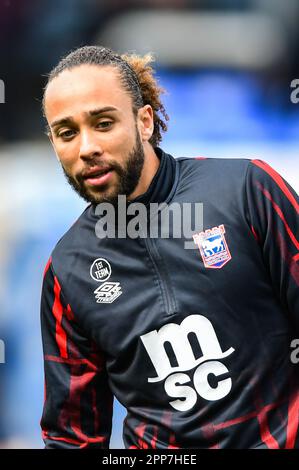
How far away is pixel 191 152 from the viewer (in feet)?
12.8

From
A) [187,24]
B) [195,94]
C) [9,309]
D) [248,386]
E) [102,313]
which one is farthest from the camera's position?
[187,24]

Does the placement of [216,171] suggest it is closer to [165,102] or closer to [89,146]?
[89,146]

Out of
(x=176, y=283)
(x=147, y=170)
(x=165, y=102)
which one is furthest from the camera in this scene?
(x=165, y=102)

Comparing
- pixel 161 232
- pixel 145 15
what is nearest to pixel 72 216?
pixel 145 15

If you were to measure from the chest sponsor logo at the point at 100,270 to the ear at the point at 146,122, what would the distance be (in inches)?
13.9

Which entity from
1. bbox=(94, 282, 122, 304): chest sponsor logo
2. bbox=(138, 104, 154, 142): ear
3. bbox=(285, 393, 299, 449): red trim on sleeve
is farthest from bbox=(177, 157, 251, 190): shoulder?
bbox=(285, 393, 299, 449): red trim on sleeve

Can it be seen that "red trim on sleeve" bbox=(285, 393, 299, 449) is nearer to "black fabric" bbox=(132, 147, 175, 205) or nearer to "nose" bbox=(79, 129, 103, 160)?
"black fabric" bbox=(132, 147, 175, 205)

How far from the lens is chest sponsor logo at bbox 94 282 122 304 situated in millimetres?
2164

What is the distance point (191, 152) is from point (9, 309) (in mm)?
1133

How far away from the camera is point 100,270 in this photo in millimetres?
2205

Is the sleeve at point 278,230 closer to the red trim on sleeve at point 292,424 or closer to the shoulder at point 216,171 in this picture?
the shoulder at point 216,171

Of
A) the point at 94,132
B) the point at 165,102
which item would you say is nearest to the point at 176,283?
the point at 94,132

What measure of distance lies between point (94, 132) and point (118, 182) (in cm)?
14
